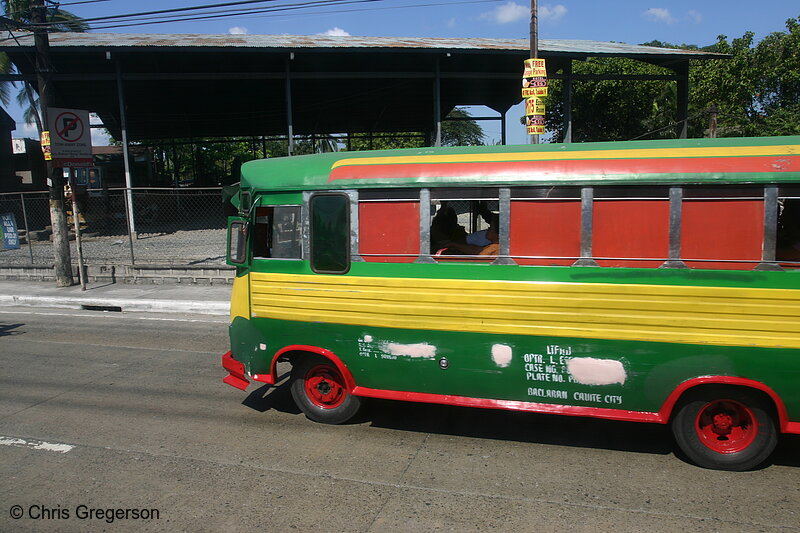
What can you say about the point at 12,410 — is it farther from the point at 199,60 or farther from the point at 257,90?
the point at 257,90

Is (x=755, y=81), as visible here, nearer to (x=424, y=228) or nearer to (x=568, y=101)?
(x=568, y=101)

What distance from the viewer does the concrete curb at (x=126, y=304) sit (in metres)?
12.6

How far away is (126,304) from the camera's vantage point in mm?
13336

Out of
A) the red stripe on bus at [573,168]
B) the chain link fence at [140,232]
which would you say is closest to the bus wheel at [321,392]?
the red stripe on bus at [573,168]

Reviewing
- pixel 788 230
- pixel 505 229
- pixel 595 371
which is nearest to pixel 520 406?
pixel 595 371

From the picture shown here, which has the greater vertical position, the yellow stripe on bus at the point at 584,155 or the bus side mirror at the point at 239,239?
the yellow stripe on bus at the point at 584,155

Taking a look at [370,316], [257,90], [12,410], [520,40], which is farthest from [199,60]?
[370,316]

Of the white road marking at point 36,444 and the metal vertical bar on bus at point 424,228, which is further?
the white road marking at point 36,444

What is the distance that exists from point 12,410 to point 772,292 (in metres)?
7.97

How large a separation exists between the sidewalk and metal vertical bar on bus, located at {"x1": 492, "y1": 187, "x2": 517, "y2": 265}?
8493 millimetres

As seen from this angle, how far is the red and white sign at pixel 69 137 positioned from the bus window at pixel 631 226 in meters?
13.8

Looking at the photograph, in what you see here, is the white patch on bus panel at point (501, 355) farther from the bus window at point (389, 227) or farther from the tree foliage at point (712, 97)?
the tree foliage at point (712, 97)

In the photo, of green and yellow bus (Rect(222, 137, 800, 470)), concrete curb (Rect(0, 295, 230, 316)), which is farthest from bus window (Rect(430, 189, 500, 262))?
concrete curb (Rect(0, 295, 230, 316))

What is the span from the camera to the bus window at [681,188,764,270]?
4605 millimetres
